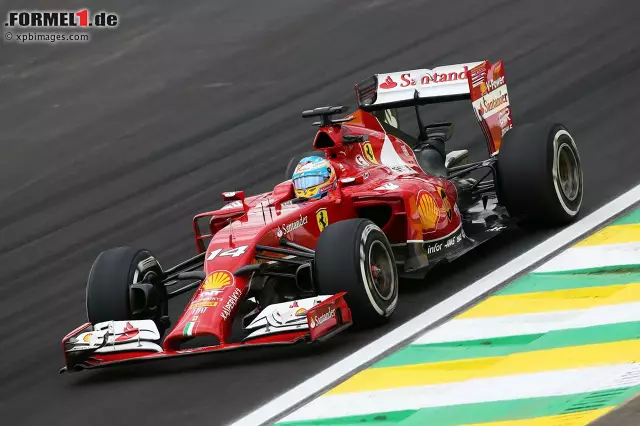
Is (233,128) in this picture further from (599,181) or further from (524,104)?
(599,181)

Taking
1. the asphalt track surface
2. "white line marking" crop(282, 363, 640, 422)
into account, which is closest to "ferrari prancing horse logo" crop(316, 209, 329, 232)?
the asphalt track surface

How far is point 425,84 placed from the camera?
1376 cm

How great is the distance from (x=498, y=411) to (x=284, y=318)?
2.57 metres

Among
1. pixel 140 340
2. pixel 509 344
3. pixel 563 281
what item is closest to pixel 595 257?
pixel 563 281

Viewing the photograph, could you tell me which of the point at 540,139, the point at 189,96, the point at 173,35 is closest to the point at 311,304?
the point at 540,139

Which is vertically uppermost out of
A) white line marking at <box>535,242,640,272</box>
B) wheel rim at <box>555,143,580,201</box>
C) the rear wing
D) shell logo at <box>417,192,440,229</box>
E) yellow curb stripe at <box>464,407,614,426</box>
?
the rear wing

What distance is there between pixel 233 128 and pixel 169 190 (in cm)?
203

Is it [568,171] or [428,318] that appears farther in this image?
[568,171]

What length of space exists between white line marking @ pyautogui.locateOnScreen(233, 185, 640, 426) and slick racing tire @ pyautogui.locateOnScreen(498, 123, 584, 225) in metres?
0.25

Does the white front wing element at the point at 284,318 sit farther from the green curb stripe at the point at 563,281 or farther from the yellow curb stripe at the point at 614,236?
the yellow curb stripe at the point at 614,236

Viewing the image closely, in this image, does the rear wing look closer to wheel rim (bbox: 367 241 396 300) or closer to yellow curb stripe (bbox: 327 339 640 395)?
wheel rim (bbox: 367 241 396 300)

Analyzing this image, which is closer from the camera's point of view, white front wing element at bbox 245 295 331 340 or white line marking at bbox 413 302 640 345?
white line marking at bbox 413 302 640 345

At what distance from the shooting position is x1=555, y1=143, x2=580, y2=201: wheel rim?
12820mm

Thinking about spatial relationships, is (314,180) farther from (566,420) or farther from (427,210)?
(566,420)
